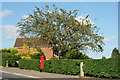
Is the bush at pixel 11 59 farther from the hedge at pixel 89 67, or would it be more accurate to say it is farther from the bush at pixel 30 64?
A: the hedge at pixel 89 67

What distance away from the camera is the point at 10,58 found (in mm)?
32812

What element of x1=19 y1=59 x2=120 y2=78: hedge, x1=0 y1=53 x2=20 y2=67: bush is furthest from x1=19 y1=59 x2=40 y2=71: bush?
x1=0 y1=53 x2=20 y2=67: bush

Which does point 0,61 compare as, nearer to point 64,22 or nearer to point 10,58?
point 10,58

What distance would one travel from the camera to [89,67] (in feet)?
58.0

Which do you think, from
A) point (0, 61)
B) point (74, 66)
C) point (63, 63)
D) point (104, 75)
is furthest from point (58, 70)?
point (0, 61)

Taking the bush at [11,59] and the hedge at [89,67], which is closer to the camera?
the hedge at [89,67]

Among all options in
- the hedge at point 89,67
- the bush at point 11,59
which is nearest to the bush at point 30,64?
the hedge at point 89,67

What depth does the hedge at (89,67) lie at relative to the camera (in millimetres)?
15984

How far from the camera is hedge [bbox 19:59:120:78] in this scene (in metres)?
16.0

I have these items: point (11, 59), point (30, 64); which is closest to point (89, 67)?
point (30, 64)

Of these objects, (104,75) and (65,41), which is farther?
(65,41)

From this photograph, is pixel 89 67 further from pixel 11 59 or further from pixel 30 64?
pixel 11 59

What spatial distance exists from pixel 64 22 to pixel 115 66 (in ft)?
60.7

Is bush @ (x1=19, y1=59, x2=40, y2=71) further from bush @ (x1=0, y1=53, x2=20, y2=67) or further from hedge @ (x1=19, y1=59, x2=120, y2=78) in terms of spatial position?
bush @ (x1=0, y1=53, x2=20, y2=67)
